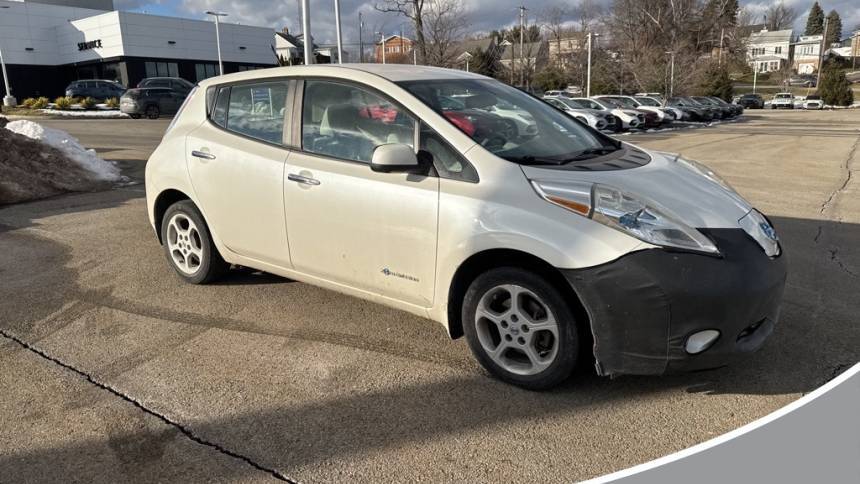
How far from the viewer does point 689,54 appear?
193 feet

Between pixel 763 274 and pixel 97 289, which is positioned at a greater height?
pixel 763 274

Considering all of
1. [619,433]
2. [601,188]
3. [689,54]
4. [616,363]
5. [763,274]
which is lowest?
[619,433]

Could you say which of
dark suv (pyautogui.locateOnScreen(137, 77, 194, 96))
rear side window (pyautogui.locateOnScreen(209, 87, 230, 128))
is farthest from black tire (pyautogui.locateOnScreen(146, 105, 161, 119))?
rear side window (pyautogui.locateOnScreen(209, 87, 230, 128))

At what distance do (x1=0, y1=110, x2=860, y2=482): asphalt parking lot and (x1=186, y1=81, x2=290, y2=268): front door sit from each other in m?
0.54

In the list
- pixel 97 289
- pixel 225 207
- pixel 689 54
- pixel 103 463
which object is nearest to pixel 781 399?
pixel 103 463

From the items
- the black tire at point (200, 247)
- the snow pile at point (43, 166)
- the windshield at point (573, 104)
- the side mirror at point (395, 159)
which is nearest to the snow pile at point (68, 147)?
the snow pile at point (43, 166)

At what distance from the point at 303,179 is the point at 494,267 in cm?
142

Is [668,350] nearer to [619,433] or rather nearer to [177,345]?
[619,433]

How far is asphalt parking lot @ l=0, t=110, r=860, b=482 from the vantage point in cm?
275

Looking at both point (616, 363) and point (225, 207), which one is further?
point (225, 207)

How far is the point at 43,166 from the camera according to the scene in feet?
31.5

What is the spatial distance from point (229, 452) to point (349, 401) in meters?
0.66

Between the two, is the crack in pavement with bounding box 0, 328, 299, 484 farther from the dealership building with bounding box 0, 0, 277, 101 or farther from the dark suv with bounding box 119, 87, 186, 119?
Answer: the dealership building with bounding box 0, 0, 277, 101

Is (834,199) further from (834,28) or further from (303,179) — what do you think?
(834,28)
